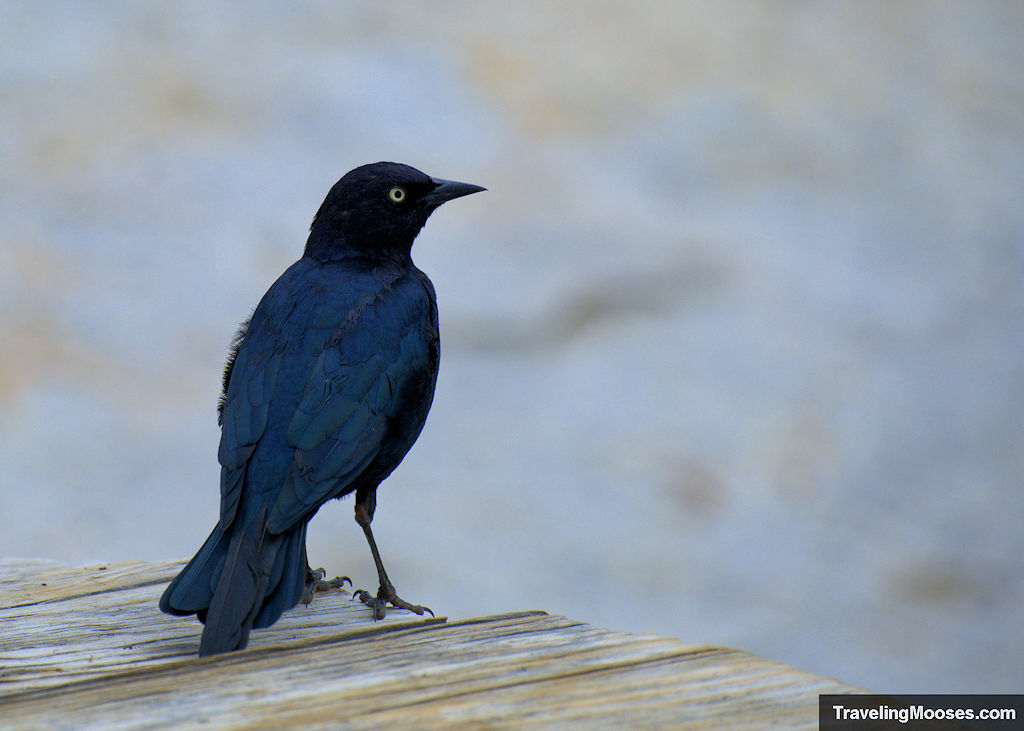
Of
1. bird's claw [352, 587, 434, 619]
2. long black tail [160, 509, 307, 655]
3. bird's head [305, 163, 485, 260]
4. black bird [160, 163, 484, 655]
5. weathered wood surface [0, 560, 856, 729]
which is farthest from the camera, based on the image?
bird's head [305, 163, 485, 260]

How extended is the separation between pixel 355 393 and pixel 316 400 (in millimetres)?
129

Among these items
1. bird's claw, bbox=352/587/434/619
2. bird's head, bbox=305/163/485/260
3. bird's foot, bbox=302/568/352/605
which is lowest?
bird's claw, bbox=352/587/434/619

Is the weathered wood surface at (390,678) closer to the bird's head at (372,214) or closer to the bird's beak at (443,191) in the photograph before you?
the bird's head at (372,214)

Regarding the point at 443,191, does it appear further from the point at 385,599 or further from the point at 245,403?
the point at 385,599

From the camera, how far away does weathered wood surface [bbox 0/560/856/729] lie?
2488mm

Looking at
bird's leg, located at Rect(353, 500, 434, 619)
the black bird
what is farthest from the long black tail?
bird's leg, located at Rect(353, 500, 434, 619)

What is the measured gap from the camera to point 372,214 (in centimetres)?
440

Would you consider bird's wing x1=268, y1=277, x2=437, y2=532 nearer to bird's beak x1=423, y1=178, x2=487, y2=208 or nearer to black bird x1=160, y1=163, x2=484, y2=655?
black bird x1=160, y1=163, x2=484, y2=655

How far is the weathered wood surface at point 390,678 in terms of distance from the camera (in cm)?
249

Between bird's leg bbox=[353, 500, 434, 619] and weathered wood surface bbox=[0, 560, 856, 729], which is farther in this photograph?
bird's leg bbox=[353, 500, 434, 619]

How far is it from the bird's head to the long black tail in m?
1.26

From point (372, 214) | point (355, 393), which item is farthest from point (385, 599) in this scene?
point (372, 214)

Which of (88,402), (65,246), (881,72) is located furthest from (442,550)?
(881,72)

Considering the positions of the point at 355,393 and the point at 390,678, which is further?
the point at 355,393
